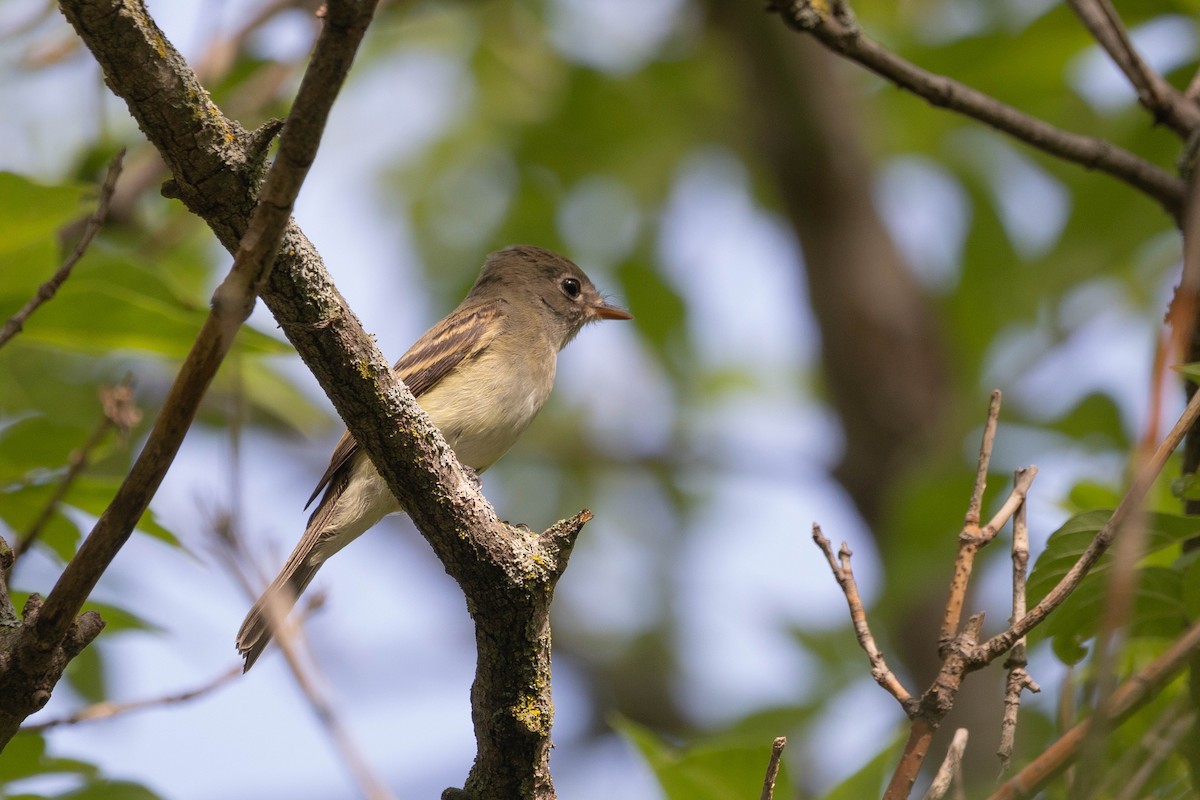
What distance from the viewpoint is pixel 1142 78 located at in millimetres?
4305

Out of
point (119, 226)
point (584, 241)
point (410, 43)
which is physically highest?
point (410, 43)

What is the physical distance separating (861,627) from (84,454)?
217cm

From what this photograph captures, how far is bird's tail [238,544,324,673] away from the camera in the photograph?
4820mm

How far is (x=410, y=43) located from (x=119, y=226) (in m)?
4.11

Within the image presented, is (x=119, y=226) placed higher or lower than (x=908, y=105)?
lower

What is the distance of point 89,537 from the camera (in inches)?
104

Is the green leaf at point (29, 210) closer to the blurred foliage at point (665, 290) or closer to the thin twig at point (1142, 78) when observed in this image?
the blurred foliage at point (665, 290)

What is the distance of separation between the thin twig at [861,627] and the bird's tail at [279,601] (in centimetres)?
168

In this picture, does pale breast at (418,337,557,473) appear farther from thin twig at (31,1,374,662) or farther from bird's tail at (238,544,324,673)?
thin twig at (31,1,374,662)

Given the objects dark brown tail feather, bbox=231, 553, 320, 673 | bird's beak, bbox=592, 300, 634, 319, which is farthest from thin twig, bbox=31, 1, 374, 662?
bird's beak, bbox=592, 300, 634, 319

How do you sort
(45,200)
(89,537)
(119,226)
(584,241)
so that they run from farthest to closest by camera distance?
1. (584,241)
2. (119,226)
3. (45,200)
4. (89,537)

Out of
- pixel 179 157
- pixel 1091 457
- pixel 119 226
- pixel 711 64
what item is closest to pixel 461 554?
pixel 179 157

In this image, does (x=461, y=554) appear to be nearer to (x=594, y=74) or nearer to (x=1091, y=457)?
(x=1091, y=457)

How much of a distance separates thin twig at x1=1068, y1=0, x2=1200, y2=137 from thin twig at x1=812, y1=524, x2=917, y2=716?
2.15 metres
